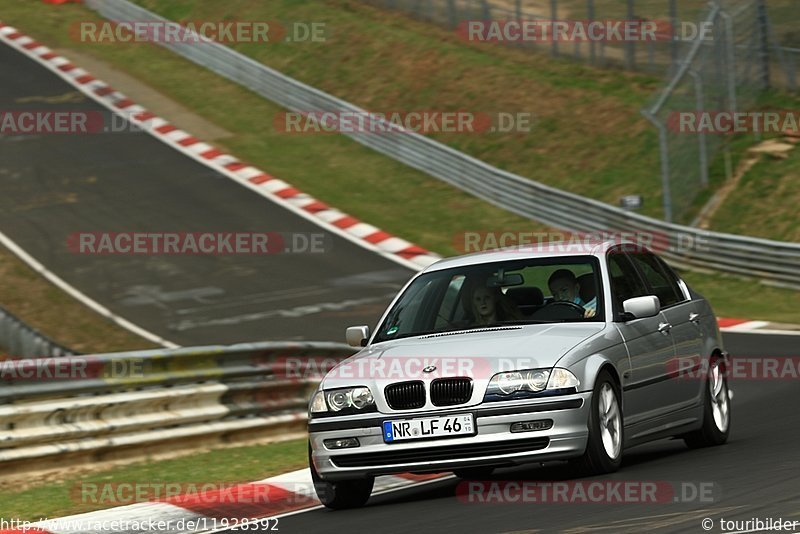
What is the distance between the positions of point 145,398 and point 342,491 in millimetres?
2811

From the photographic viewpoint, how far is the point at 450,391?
7.98m

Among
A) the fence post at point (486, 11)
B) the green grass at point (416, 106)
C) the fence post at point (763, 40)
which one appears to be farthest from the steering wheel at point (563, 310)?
the fence post at point (486, 11)

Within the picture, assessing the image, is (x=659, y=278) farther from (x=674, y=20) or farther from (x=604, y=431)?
(x=674, y=20)

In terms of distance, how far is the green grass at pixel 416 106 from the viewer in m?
25.3

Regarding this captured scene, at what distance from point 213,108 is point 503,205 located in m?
8.68

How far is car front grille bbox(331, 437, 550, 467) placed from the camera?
25.8 ft

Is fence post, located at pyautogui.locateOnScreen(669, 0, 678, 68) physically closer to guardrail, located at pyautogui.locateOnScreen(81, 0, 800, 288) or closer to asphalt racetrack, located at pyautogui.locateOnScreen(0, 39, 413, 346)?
guardrail, located at pyautogui.locateOnScreen(81, 0, 800, 288)

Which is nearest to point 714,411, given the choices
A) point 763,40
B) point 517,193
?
point 517,193

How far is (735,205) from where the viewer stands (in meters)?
23.6

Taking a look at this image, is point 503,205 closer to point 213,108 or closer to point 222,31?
point 213,108

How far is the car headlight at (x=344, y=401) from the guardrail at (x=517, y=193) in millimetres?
13428

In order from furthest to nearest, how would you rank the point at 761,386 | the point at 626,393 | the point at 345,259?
the point at 345,259 < the point at 761,386 < the point at 626,393

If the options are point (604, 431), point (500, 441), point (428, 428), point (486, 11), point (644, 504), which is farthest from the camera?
point (486, 11)

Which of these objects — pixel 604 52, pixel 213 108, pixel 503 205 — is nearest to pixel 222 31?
pixel 213 108
